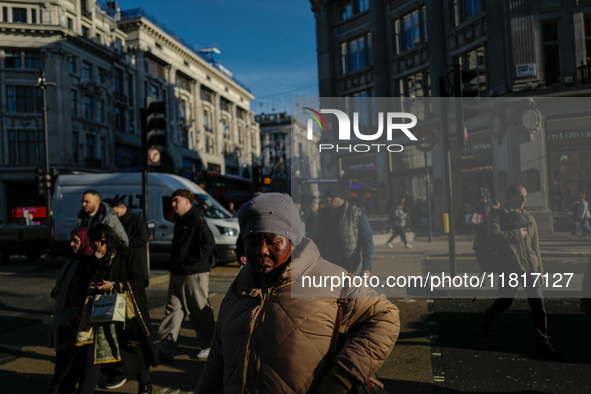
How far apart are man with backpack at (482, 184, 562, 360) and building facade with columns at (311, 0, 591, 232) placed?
25 centimetres

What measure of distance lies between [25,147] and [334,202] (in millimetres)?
39437

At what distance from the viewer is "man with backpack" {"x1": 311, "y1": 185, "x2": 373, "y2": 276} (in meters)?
3.06

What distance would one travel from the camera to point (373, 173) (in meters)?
2.89

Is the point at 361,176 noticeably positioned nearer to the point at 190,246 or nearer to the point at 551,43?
the point at 190,246

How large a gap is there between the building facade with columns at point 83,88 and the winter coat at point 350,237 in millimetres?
34880

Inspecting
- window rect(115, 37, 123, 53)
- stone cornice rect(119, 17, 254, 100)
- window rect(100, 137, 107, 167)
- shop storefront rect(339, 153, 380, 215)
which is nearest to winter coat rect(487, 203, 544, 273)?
shop storefront rect(339, 153, 380, 215)

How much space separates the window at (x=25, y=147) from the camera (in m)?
35.9

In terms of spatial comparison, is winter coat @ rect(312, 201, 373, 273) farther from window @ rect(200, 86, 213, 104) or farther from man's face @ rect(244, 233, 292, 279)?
window @ rect(200, 86, 213, 104)

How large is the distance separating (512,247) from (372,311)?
3020 mm

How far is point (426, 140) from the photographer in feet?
9.77

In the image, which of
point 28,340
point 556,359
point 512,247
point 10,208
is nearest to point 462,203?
point 512,247

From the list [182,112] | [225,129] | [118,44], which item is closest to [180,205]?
[118,44]

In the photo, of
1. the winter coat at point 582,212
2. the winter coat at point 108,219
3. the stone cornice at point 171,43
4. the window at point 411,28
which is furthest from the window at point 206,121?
the winter coat at point 582,212

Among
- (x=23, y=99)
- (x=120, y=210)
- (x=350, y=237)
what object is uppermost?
(x=23, y=99)
